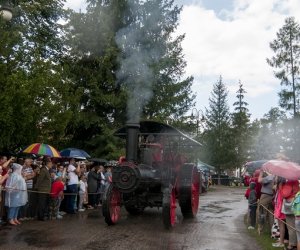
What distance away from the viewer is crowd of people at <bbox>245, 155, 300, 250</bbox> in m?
7.01

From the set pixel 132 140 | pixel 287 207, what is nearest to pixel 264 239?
pixel 287 207

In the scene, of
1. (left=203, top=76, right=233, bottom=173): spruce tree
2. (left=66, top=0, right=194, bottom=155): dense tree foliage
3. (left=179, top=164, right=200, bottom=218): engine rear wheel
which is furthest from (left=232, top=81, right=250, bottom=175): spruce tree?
(left=179, top=164, right=200, bottom=218): engine rear wheel

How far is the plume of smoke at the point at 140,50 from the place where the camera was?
15.0 meters

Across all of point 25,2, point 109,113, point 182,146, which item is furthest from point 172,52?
point 182,146

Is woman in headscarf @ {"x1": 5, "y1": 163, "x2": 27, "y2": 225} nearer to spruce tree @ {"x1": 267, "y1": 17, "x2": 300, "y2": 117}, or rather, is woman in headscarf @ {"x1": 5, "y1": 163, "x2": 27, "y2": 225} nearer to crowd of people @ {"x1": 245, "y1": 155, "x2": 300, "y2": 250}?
crowd of people @ {"x1": 245, "y1": 155, "x2": 300, "y2": 250}

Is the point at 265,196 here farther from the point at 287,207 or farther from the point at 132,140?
the point at 132,140

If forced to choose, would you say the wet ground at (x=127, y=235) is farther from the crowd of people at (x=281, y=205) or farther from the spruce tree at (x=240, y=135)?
the spruce tree at (x=240, y=135)

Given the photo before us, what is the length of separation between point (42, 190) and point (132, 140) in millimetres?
3063

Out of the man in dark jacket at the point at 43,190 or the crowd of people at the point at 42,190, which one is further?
the man in dark jacket at the point at 43,190

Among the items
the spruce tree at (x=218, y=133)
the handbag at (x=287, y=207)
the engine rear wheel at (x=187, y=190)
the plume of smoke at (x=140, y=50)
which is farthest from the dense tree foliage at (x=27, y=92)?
the spruce tree at (x=218, y=133)

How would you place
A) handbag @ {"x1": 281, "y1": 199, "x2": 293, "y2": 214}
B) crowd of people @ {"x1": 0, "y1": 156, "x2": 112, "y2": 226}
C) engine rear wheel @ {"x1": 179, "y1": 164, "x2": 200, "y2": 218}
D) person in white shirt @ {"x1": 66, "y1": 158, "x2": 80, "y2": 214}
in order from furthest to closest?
person in white shirt @ {"x1": 66, "y1": 158, "x2": 80, "y2": 214}
engine rear wheel @ {"x1": 179, "y1": 164, "x2": 200, "y2": 218}
crowd of people @ {"x1": 0, "y1": 156, "x2": 112, "y2": 226}
handbag @ {"x1": 281, "y1": 199, "x2": 293, "y2": 214}

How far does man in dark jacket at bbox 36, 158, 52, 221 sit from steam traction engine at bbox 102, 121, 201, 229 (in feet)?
6.66

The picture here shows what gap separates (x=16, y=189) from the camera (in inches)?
383

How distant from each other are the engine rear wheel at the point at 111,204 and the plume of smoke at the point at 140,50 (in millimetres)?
3673
